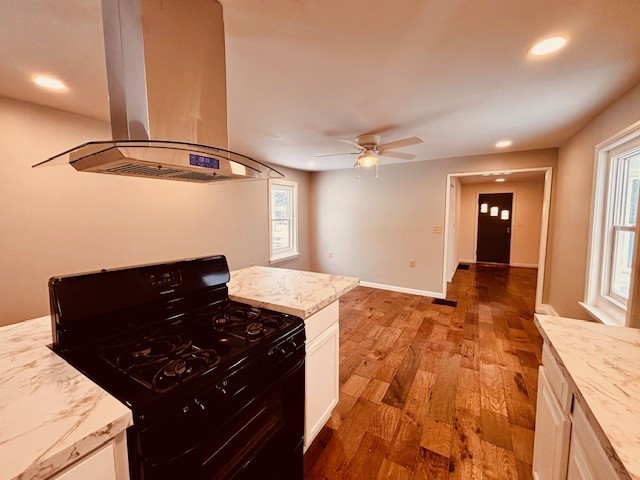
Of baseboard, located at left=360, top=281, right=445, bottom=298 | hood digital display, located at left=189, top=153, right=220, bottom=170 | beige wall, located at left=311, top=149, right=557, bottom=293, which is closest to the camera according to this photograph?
hood digital display, located at left=189, top=153, right=220, bottom=170

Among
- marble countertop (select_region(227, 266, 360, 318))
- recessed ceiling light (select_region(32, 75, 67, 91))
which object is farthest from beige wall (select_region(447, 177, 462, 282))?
recessed ceiling light (select_region(32, 75, 67, 91))

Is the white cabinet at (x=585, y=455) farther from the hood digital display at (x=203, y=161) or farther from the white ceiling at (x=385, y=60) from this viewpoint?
the white ceiling at (x=385, y=60)

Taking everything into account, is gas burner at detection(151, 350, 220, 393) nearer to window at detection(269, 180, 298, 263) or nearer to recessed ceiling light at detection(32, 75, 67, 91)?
recessed ceiling light at detection(32, 75, 67, 91)

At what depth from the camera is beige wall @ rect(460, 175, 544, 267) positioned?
22.7ft

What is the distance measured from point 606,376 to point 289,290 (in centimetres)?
143

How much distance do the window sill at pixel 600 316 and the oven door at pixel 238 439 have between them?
95.3 inches


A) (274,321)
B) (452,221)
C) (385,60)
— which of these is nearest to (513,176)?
(452,221)

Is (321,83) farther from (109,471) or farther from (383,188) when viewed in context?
(383,188)

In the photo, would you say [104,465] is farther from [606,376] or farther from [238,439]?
[606,376]

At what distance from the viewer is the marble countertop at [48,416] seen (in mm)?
577

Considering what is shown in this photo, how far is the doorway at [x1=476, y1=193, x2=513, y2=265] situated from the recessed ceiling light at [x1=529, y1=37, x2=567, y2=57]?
682 cm

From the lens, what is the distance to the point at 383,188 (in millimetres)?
4988

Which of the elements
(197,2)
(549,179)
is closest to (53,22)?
(197,2)

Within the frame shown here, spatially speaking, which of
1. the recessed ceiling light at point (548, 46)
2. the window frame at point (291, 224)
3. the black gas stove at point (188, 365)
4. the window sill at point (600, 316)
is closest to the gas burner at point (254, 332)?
the black gas stove at point (188, 365)
